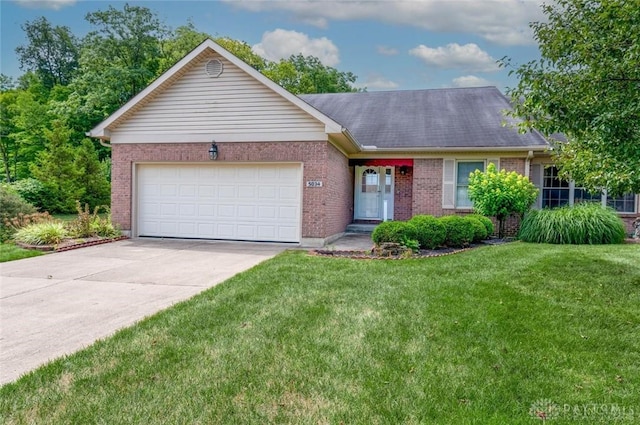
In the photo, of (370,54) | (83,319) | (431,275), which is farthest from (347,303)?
(370,54)

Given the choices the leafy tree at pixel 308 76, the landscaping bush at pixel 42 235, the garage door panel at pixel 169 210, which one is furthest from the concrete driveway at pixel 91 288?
the leafy tree at pixel 308 76

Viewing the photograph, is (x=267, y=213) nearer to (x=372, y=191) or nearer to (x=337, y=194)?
(x=337, y=194)

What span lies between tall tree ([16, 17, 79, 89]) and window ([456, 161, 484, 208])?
37.3 m

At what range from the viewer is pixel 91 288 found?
5895 millimetres

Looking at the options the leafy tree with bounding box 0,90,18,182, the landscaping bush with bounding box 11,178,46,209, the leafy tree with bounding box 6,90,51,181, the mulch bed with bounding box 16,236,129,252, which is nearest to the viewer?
the mulch bed with bounding box 16,236,129,252

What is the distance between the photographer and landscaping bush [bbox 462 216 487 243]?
9773mm

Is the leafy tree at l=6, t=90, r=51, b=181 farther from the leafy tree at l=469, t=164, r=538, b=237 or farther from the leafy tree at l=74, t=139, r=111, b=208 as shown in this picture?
the leafy tree at l=469, t=164, r=538, b=237

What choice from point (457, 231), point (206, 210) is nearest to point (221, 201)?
point (206, 210)

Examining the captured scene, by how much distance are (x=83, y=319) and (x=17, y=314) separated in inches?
34.8

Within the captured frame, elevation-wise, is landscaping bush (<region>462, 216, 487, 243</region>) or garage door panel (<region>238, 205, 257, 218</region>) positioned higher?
garage door panel (<region>238, 205, 257, 218</region>)

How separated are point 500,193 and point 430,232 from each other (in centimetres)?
301

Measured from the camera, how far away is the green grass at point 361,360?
8.56 ft

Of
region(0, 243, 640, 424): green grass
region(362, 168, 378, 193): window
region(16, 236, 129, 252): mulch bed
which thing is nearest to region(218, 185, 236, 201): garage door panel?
region(16, 236, 129, 252): mulch bed

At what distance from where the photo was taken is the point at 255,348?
3.57 m
